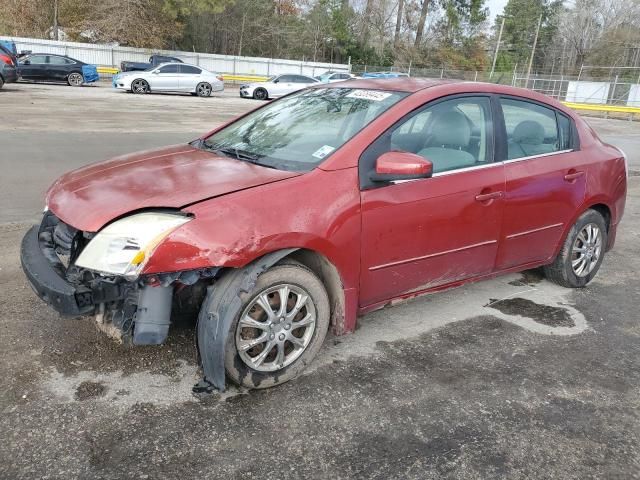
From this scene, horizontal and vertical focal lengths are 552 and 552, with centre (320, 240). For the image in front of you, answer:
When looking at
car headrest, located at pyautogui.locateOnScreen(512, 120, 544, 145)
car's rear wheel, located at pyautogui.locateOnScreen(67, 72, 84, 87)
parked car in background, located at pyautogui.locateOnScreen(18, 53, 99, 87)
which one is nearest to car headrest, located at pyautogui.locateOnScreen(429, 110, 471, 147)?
car headrest, located at pyautogui.locateOnScreen(512, 120, 544, 145)

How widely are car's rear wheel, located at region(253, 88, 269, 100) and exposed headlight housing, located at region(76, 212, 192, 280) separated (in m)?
25.9

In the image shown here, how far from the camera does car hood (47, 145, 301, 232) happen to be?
108 inches

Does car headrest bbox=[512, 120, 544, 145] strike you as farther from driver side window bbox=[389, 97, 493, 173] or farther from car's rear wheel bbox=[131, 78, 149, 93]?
car's rear wheel bbox=[131, 78, 149, 93]

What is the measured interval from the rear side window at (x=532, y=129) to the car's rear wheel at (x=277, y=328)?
6.05 ft

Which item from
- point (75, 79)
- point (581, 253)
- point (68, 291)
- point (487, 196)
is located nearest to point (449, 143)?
point (487, 196)

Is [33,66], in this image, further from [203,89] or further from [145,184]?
[145,184]

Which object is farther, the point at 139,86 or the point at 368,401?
the point at 139,86

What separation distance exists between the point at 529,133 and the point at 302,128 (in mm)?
1743

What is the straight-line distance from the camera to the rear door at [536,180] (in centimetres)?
388

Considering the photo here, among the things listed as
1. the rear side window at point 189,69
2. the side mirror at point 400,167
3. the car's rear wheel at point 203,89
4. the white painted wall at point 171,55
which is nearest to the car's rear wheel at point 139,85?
the rear side window at point 189,69

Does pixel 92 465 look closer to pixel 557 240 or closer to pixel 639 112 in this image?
pixel 557 240

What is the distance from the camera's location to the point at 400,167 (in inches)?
120

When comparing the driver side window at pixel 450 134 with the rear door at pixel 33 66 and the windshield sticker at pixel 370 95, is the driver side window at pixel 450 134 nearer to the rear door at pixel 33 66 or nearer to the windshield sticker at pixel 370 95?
the windshield sticker at pixel 370 95

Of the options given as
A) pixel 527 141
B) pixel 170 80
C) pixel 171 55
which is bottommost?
pixel 170 80
